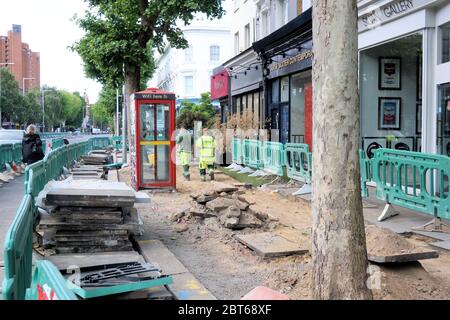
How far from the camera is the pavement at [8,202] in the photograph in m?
8.63

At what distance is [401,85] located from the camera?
45.2 feet

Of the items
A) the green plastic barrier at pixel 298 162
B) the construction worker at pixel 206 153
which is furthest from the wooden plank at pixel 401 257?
the construction worker at pixel 206 153

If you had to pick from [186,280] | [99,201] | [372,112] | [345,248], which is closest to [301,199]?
[372,112]

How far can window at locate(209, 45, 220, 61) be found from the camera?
63.2 m

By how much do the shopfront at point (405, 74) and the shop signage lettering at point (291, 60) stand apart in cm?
344

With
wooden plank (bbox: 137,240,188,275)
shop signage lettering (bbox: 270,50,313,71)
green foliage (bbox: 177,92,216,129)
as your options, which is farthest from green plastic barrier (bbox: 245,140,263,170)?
green foliage (bbox: 177,92,216,129)

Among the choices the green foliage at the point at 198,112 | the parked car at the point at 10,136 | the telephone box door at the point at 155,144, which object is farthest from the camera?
the green foliage at the point at 198,112

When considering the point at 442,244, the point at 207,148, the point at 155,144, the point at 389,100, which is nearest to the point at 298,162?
the point at 389,100

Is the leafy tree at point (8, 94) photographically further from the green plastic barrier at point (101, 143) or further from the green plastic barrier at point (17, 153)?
the green plastic barrier at point (17, 153)

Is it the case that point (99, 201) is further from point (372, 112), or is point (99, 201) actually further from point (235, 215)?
point (372, 112)

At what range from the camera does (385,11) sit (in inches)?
483

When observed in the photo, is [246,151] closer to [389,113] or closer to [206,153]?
[206,153]

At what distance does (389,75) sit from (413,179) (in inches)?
259

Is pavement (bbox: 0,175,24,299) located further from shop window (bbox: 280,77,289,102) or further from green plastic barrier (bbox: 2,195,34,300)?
shop window (bbox: 280,77,289,102)
